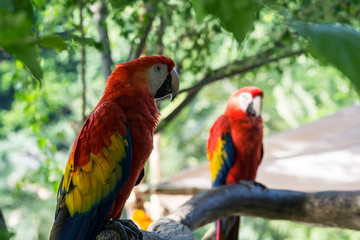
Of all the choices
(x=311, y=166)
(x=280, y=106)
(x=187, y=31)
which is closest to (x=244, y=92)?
(x=187, y=31)

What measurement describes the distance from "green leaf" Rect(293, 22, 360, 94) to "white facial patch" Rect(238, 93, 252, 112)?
46.6 inches

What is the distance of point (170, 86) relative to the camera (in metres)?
0.93

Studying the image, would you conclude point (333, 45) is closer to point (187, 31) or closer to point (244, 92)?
point (244, 92)

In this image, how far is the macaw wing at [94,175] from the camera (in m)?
0.72

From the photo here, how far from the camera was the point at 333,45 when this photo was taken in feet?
0.29

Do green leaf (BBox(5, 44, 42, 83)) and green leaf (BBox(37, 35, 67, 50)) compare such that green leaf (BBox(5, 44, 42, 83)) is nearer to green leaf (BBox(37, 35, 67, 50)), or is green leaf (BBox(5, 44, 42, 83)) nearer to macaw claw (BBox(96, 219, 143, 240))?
green leaf (BBox(37, 35, 67, 50))

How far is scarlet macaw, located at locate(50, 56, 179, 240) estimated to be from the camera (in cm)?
72

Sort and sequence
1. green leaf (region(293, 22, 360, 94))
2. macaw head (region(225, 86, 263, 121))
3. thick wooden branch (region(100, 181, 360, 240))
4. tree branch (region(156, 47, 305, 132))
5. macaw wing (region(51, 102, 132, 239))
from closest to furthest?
green leaf (region(293, 22, 360, 94)) < macaw wing (region(51, 102, 132, 239)) < thick wooden branch (region(100, 181, 360, 240)) < macaw head (region(225, 86, 263, 121)) < tree branch (region(156, 47, 305, 132))

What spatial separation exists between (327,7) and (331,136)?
2.59 feet

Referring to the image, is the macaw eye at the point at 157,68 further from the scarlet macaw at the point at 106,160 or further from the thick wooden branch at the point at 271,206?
the thick wooden branch at the point at 271,206

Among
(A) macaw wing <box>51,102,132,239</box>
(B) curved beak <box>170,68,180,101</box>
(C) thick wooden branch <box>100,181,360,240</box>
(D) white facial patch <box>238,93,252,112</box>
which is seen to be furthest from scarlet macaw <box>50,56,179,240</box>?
(D) white facial patch <box>238,93,252,112</box>

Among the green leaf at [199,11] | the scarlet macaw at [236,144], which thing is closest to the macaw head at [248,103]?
the scarlet macaw at [236,144]

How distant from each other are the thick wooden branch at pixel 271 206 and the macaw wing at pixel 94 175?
263 millimetres

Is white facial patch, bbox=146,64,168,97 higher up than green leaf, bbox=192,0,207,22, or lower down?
lower down
